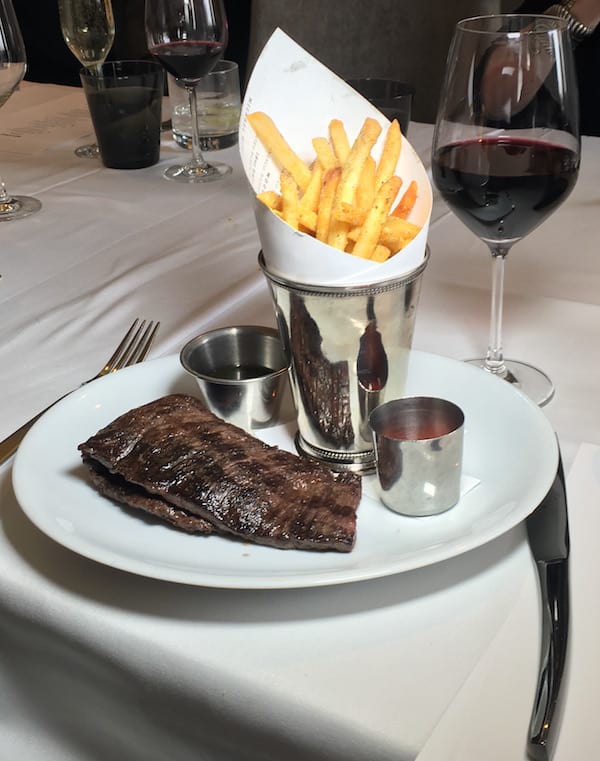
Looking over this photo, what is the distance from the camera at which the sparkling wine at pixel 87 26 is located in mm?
1485

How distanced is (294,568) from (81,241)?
80 centimetres

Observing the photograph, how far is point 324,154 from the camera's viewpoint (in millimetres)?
694

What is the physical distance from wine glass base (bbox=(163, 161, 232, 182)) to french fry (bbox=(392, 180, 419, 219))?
78cm

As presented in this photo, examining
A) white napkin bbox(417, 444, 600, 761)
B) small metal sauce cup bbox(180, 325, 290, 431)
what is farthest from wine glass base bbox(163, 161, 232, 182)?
white napkin bbox(417, 444, 600, 761)

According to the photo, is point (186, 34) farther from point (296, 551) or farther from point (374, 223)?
point (296, 551)

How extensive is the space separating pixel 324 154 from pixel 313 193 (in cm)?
5

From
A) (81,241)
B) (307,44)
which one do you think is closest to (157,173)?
(81,241)

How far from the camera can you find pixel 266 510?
56 cm

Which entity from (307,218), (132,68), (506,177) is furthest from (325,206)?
(132,68)

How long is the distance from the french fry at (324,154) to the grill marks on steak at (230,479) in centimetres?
22

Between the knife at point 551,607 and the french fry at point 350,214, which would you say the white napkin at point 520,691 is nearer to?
the knife at point 551,607

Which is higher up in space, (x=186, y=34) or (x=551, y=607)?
(x=186, y=34)

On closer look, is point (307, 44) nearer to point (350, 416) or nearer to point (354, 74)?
point (354, 74)

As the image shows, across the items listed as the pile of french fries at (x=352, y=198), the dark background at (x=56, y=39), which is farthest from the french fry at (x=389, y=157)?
the dark background at (x=56, y=39)
